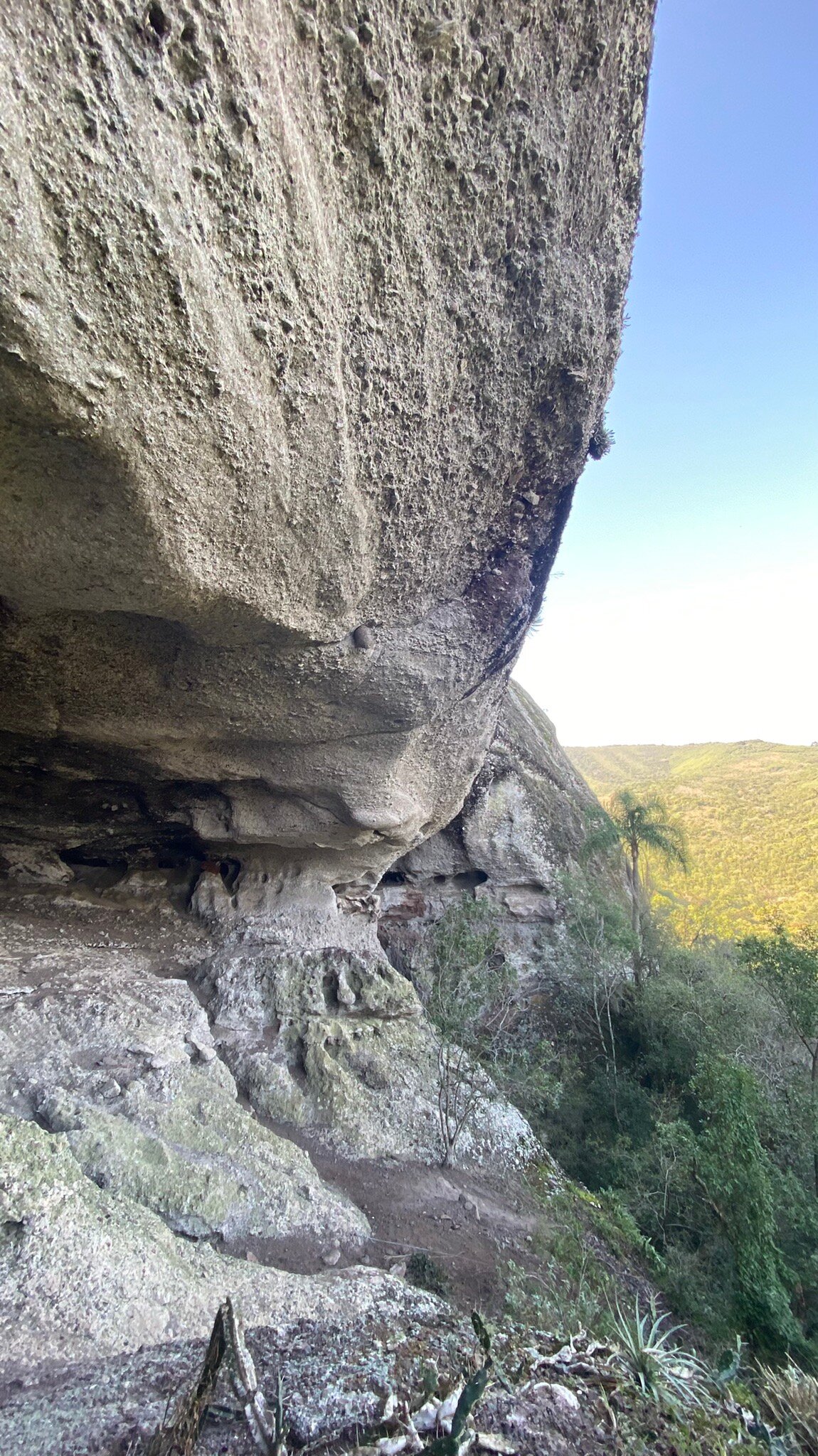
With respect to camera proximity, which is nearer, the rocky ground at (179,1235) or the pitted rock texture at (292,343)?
the pitted rock texture at (292,343)

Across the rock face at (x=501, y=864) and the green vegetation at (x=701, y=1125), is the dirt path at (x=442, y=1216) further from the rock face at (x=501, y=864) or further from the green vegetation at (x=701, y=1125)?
the rock face at (x=501, y=864)

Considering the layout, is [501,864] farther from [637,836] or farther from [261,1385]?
[261,1385]

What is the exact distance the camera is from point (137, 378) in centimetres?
224

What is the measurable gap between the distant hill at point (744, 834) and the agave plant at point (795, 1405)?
13958 mm

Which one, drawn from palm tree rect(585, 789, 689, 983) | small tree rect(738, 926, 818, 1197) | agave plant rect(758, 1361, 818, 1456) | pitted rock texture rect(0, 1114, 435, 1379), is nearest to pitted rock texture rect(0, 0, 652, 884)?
pitted rock texture rect(0, 1114, 435, 1379)

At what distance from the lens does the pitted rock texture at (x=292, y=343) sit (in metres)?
1.89

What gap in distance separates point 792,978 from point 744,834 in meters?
25.0

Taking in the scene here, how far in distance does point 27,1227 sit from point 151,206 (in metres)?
3.74

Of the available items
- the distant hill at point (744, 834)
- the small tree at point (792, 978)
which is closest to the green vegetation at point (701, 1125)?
the small tree at point (792, 978)

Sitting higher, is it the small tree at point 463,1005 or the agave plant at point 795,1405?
the agave plant at point 795,1405

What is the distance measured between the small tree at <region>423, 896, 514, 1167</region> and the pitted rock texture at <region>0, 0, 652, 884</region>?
12.7ft

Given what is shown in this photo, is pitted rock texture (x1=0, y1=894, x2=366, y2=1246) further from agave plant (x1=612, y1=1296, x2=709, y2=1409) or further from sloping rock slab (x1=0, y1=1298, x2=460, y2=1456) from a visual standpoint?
agave plant (x1=612, y1=1296, x2=709, y2=1409)

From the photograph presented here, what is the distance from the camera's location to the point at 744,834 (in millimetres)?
31406

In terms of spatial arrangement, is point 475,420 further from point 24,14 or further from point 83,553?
point 24,14
